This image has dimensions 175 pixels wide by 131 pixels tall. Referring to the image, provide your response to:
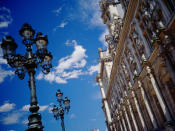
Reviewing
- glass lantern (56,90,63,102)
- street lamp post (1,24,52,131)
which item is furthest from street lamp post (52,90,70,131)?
street lamp post (1,24,52,131)

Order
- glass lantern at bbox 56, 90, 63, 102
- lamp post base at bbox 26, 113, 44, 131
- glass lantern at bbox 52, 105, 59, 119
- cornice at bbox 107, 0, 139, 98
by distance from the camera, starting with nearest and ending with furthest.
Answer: lamp post base at bbox 26, 113, 44, 131
glass lantern at bbox 56, 90, 63, 102
glass lantern at bbox 52, 105, 59, 119
cornice at bbox 107, 0, 139, 98

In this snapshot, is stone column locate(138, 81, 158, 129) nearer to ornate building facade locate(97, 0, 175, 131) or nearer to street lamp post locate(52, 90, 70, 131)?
ornate building facade locate(97, 0, 175, 131)

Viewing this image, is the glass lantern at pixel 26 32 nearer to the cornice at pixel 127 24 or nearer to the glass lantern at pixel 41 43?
the glass lantern at pixel 41 43

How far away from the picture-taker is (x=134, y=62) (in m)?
20.5

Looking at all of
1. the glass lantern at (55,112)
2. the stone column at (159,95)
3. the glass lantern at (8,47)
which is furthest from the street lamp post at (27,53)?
the stone column at (159,95)

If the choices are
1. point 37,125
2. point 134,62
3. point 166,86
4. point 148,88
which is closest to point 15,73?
point 37,125

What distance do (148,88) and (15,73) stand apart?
47.0 feet

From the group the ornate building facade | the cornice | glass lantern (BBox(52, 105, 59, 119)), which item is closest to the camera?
the ornate building facade

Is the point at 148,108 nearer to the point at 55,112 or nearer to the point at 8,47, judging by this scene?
the point at 55,112

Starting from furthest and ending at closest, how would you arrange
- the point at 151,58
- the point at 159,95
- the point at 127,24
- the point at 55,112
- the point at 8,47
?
1. the point at 127,24
2. the point at 151,58
3. the point at 55,112
4. the point at 159,95
5. the point at 8,47

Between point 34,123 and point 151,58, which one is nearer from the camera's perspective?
point 34,123

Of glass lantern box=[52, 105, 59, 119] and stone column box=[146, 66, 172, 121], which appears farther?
glass lantern box=[52, 105, 59, 119]

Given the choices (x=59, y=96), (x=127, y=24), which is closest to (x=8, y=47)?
(x=59, y=96)

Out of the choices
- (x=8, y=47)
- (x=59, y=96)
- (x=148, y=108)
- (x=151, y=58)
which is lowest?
(x=148, y=108)
